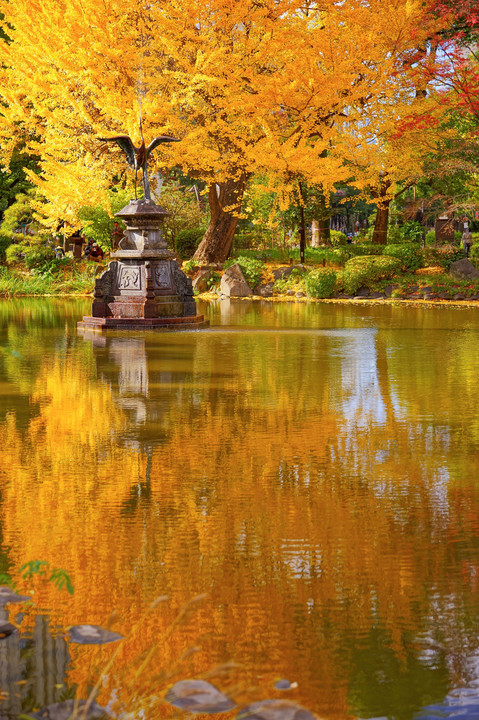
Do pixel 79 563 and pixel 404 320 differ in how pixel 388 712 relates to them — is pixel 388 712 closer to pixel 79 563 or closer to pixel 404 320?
pixel 79 563

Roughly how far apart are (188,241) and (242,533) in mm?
31678

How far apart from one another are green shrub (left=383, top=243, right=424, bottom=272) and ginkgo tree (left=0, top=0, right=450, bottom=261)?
3012 mm

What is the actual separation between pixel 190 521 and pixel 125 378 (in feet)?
21.6

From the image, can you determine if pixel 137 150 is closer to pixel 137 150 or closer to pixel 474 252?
pixel 137 150

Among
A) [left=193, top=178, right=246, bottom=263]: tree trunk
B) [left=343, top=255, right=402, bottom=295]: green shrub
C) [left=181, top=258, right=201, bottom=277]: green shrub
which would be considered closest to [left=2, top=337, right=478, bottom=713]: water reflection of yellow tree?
[left=343, top=255, right=402, bottom=295]: green shrub

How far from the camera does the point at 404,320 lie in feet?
70.3

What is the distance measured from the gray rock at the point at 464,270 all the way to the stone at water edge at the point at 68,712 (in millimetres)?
26691

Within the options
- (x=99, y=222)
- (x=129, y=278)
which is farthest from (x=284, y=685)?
(x=99, y=222)

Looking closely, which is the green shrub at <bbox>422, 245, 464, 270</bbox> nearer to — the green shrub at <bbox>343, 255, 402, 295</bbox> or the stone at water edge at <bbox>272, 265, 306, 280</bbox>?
the green shrub at <bbox>343, 255, 402, 295</bbox>

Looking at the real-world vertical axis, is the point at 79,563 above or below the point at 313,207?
below

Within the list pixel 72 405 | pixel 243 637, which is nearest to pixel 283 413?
pixel 72 405

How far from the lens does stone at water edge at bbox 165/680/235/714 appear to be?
3410 millimetres

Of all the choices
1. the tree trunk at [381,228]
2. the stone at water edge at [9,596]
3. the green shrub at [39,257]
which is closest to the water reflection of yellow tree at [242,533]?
the stone at water edge at [9,596]

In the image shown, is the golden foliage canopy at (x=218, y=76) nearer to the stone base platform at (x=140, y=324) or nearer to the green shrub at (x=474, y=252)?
the green shrub at (x=474, y=252)
